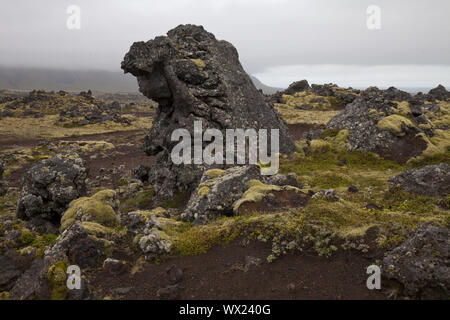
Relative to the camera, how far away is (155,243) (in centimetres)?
1337

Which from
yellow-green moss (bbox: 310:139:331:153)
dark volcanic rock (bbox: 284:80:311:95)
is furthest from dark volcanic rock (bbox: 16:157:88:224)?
dark volcanic rock (bbox: 284:80:311:95)

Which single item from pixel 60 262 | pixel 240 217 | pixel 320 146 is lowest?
pixel 60 262

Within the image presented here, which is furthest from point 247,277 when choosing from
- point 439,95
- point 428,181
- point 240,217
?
point 439,95

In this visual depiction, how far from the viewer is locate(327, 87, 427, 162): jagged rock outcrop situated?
97.0ft

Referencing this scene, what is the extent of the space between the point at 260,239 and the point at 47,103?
11436 cm

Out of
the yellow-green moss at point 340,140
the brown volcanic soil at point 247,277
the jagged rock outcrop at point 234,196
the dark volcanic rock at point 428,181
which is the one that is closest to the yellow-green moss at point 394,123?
the yellow-green moss at point 340,140

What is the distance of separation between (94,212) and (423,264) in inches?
616

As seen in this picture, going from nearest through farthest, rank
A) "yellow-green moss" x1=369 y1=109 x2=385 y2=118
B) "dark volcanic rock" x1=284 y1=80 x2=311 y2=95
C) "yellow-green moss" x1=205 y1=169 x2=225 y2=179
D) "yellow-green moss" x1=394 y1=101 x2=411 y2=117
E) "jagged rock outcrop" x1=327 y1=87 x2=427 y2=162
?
"yellow-green moss" x1=205 y1=169 x2=225 y2=179 → "jagged rock outcrop" x1=327 y1=87 x2=427 y2=162 → "yellow-green moss" x1=369 y1=109 x2=385 y2=118 → "yellow-green moss" x1=394 y1=101 x2=411 y2=117 → "dark volcanic rock" x1=284 y1=80 x2=311 y2=95

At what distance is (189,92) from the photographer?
2730cm

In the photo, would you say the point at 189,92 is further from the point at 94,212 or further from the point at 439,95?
the point at 439,95

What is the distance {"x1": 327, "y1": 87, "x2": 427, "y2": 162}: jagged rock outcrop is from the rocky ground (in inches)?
5.6

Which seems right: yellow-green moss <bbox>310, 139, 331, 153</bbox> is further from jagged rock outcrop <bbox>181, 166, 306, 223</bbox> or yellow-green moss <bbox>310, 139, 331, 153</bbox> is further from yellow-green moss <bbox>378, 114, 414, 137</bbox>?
jagged rock outcrop <bbox>181, 166, 306, 223</bbox>

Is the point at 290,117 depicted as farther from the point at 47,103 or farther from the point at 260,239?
the point at 47,103
